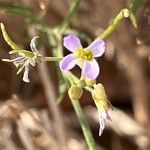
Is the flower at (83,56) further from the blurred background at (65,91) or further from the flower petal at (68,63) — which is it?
the blurred background at (65,91)

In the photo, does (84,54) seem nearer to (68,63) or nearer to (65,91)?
(68,63)

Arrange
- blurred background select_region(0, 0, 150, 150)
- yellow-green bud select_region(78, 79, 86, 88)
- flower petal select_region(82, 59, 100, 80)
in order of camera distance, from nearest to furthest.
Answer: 1. flower petal select_region(82, 59, 100, 80)
2. yellow-green bud select_region(78, 79, 86, 88)
3. blurred background select_region(0, 0, 150, 150)

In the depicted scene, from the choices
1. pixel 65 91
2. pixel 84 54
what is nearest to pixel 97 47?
pixel 84 54

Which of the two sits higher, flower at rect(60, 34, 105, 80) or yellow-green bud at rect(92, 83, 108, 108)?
flower at rect(60, 34, 105, 80)

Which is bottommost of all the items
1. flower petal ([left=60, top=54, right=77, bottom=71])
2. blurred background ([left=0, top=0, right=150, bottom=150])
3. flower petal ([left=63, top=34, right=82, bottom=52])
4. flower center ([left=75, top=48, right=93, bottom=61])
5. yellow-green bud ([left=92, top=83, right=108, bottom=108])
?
yellow-green bud ([left=92, top=83, right=108, bottom=108])

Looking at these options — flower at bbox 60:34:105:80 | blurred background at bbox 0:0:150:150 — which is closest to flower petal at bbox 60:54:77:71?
flower at bbox 60:34:105:80

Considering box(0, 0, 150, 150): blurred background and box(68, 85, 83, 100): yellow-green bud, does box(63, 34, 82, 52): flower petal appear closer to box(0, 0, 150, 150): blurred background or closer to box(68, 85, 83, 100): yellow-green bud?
box(68, 85, 83, 100): yellow-green bud

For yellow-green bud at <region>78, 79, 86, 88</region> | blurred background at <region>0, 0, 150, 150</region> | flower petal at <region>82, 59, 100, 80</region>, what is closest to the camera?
flower petal at <region>82, 59, 100, 80</region>

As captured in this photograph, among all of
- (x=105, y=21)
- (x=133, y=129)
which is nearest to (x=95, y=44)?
(x=105, y=21)
